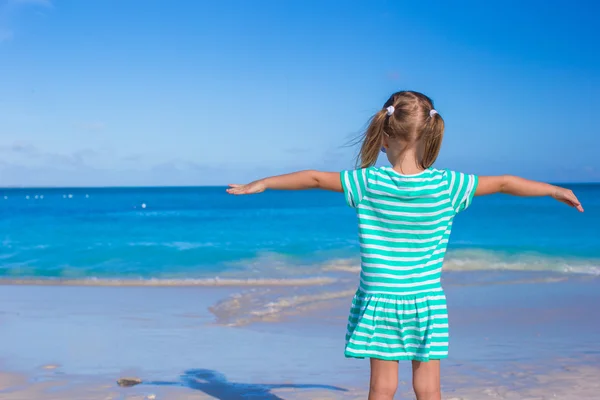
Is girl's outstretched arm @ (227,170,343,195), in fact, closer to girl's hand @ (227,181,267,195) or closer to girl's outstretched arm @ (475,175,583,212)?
girl's hand @ (227,181,267,195)

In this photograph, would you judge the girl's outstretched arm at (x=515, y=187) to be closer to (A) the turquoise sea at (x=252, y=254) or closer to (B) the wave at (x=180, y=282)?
(B) the wave at (x=180, y=282)

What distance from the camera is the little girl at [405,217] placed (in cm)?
290

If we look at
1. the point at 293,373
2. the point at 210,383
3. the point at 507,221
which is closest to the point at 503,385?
the point at 293,373

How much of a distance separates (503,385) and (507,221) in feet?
82.5

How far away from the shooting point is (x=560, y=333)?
20.3ft

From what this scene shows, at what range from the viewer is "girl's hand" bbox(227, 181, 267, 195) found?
115 inches

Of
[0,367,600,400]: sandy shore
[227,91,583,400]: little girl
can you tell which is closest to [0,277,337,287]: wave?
[0,367,600,400]: sandy shore

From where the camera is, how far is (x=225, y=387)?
4.68m

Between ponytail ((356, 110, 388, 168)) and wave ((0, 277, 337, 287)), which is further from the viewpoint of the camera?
wave ((0, 277, 337, 287))

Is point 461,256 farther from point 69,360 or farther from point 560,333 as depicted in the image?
point 69,360

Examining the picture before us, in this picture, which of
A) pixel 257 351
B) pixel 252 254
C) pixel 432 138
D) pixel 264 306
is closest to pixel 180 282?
pixel 264 306

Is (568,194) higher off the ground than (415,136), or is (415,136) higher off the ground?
(415,136)

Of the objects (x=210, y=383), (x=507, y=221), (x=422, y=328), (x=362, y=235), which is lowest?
(x=210, y=383)

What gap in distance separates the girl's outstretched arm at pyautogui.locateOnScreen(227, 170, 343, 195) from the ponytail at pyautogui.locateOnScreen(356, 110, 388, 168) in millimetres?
160
